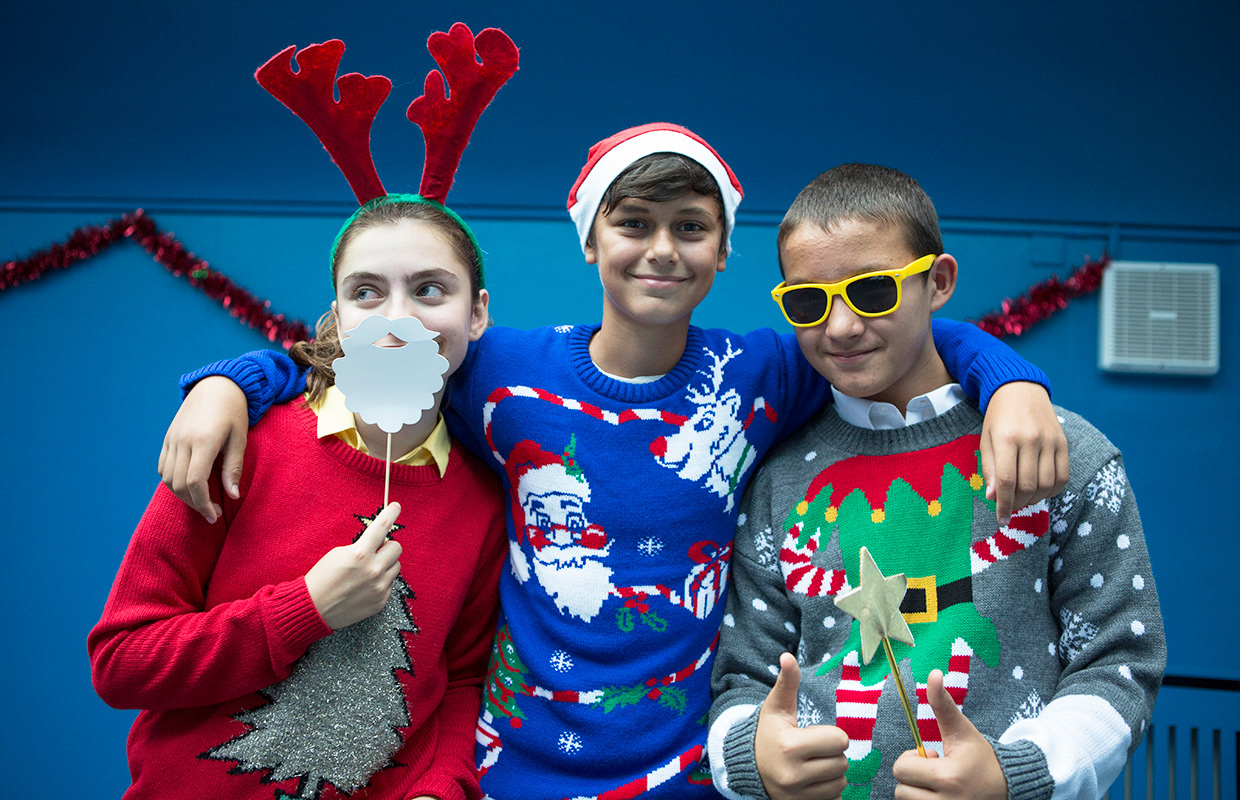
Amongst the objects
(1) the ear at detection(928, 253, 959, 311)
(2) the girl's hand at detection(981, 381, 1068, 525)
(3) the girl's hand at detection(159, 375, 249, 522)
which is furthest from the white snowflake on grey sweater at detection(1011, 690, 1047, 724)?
(3) the girl's hand at detection(159, 375, 249, 522)

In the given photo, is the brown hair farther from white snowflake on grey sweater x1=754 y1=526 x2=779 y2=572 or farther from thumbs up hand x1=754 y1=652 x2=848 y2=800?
thumbs up hand x1=754 y1=652 x2=848 y2=800

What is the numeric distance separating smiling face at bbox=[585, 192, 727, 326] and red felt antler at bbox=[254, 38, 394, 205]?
448 mm

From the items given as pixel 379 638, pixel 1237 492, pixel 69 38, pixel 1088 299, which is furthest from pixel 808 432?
pixel 69 38

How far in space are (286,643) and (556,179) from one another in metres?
2.00

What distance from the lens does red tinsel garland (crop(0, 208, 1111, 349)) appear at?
2699 mm

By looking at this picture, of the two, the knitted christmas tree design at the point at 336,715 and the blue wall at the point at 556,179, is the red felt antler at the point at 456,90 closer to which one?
the knitted christmas tree design at the point at 336,715

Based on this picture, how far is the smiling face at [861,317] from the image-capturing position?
49.2 inches

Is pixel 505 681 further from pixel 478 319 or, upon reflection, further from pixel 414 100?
pixel 414 100

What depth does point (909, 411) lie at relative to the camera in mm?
1317

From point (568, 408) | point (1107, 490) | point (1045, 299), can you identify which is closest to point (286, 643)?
point (568, 408)

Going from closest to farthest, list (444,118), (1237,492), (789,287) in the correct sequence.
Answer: (789,287) < (444,118) < (1237,492)

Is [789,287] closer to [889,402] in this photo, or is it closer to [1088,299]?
[889,402]

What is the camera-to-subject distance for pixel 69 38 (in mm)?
2848

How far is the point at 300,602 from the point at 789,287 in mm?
888
